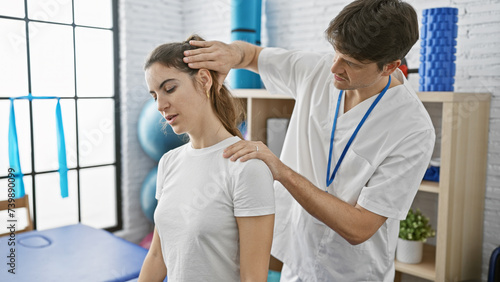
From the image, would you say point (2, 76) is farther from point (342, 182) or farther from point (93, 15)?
point (342, 182)

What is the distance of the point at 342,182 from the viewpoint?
4.71ft

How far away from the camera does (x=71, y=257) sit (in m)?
1.87

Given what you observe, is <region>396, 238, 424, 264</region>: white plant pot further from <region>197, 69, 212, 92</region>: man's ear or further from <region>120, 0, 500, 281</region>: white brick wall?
<region>197, 69, 212, 92</region>: man's ear

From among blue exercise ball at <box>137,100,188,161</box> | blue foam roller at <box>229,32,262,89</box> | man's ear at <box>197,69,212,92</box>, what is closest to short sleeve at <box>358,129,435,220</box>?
man's ear at <box>197,69,212,92</box>

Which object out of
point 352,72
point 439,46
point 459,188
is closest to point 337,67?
point 352,72

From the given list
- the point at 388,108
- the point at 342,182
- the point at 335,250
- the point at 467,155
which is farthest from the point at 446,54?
the point at 335,250

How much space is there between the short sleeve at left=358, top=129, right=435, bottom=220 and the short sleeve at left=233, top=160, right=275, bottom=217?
0.35m

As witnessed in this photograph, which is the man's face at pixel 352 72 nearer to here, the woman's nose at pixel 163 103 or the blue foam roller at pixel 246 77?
the woman's nose at pixel 163 103

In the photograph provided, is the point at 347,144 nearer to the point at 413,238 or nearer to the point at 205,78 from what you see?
the point at 205,78

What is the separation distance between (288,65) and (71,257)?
1.23 m

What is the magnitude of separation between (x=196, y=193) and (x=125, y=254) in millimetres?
901

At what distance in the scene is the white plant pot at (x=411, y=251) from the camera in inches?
89.4

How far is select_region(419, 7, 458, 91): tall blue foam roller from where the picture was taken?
2092mm

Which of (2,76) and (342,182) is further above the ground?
(2,76)
